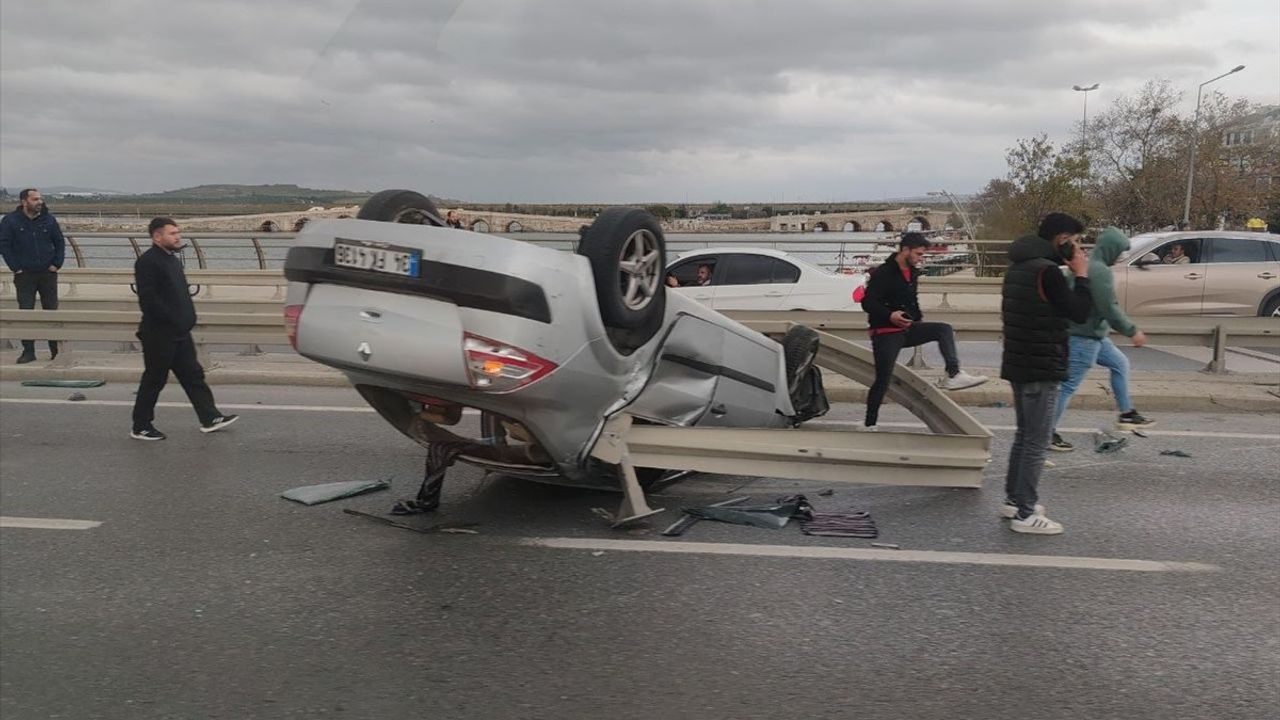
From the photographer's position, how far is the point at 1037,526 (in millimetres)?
5211

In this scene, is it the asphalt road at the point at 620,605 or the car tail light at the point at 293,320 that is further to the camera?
the car tail light at the point at 293,320

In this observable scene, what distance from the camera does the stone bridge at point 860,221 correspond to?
2095 centimetres

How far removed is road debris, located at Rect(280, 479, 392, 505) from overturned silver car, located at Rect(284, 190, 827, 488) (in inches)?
41.9

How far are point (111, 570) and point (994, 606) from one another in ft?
13.9

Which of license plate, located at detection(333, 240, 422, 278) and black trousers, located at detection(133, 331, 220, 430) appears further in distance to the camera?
black trousers, located at detection(133, 331, 220, 430)

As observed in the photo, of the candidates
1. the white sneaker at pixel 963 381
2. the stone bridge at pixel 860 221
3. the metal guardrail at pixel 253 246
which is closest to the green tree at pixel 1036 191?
the stone bridge at pixel 860 221

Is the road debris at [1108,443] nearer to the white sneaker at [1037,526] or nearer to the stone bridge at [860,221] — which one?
the white sneaker at [1037,526]

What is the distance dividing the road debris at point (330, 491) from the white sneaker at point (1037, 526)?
3.86 metres

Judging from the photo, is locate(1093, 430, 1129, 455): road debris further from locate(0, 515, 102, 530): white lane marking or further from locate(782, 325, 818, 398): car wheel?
locate(0, 515, 102, 530): white lane marking

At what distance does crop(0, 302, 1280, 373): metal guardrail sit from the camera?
32.4ft

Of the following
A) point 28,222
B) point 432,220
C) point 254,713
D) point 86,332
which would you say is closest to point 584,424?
point 432,220

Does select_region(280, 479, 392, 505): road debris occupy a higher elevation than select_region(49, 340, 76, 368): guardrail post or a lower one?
lower

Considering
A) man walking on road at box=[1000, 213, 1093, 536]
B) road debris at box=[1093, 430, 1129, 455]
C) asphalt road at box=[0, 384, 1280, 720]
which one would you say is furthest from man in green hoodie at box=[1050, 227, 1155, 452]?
man walking on road at box=[1000, 213, 1093, 536]

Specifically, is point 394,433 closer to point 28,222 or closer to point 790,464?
point 790,464
